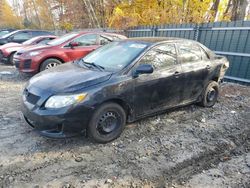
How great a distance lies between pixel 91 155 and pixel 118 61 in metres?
1.63

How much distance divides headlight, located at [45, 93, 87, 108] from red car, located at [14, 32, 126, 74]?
4371 millimetres

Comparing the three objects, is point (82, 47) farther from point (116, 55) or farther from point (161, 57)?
point (161, 57)

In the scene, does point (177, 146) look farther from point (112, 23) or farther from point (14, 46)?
point (112, 23)

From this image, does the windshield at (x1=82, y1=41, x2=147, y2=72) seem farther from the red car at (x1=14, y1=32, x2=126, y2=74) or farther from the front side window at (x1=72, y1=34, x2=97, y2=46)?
the front side window at (x1=72, y1=34, x2=97, y2=46)

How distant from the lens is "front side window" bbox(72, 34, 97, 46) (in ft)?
25.3

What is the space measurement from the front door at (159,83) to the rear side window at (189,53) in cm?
20

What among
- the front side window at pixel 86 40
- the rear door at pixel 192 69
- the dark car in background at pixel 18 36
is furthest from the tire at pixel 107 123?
the dark car in background at pixel 18 36

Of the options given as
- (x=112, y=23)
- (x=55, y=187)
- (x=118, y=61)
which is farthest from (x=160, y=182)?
(x=112, y=23)

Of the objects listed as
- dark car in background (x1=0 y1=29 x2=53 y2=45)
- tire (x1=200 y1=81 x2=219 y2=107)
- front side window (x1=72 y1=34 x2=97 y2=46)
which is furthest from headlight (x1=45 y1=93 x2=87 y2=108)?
dark car in background (x1=0 y1=29 x2=53 y2=45)

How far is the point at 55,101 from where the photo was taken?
10.5 ft

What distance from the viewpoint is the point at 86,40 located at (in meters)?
7.86

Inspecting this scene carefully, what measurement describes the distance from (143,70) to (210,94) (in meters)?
2.28

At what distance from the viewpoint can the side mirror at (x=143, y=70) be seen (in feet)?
12.0

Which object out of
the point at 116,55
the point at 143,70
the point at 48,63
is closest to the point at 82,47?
the point at 48,63
